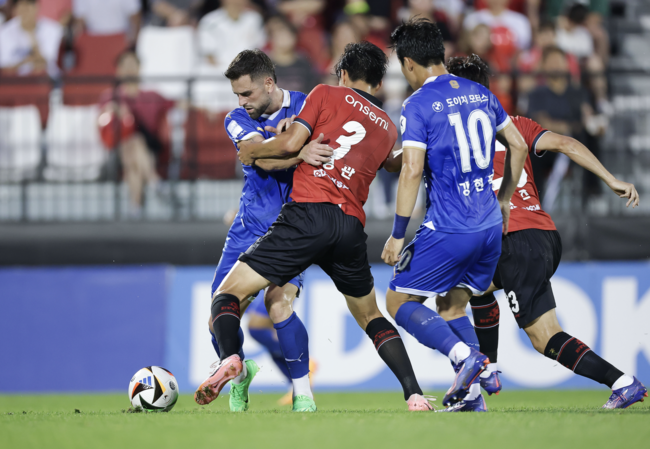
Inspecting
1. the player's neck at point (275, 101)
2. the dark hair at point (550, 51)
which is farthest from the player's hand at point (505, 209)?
the dark hair at point (550, 51)

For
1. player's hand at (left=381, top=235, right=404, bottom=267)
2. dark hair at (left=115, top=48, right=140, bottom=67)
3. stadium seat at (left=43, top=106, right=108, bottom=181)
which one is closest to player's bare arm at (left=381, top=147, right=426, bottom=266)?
player's hand at (left=381, top=235, right=404, bottom=267)

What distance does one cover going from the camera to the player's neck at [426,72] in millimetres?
5188

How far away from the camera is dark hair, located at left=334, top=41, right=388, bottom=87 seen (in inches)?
209

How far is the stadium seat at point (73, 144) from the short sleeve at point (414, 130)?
630cm

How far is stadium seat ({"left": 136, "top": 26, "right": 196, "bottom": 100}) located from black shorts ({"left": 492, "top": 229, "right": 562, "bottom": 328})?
6.71 meters

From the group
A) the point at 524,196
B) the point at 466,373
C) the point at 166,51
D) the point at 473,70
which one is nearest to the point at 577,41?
the point at 166,51

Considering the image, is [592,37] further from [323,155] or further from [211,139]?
[323,155]

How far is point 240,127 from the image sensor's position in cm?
546

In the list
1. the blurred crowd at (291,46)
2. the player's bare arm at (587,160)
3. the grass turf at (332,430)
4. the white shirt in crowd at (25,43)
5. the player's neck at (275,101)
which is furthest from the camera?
the white shirt in crowd at (25,43)

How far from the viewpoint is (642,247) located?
1000 cm

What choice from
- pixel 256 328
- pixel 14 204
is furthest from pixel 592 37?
pixel 14 204

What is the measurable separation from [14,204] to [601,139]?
761 cm

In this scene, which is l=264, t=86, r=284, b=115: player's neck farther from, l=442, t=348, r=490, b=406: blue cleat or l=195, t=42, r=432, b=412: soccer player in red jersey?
l=442, t=348, r=490, b=406: blue cleat

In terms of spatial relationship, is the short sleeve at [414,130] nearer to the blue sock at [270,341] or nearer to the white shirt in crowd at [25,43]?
the blue sock at [270,341]
